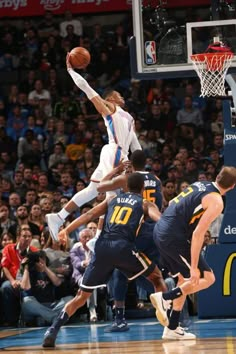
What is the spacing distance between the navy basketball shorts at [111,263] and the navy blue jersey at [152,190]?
907 mm

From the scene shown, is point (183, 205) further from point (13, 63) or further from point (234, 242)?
point (13, 63)

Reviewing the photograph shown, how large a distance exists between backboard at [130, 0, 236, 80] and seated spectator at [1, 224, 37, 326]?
3288 mm

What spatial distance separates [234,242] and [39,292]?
303 cm

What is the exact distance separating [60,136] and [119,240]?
838 centimetres

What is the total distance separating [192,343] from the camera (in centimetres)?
1006

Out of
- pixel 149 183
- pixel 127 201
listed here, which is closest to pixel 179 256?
pixel 127 201

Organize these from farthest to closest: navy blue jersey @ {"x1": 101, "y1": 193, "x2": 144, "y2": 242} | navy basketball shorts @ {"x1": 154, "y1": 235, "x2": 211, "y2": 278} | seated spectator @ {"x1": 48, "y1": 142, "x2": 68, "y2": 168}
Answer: seated spectator @ {"x1": 48, "y1": 142, "x2": 68, "y2": 168}, navy blue jersey @ {"x1": 101, "y1": 193, "x2": 144, "y2": 242}, navy basketball shorts @ {"x1": 154, "y1": 235, "x2": 211, "y2": 278}

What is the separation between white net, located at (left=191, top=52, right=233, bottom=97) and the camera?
12031 millimetres

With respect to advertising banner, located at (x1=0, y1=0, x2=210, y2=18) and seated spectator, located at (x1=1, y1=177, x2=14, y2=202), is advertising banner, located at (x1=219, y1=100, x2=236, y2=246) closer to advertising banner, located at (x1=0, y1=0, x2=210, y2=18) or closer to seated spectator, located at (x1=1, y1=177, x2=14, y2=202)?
seated spectator, located at (x1=1, y1=177, x2=14, y2=202)

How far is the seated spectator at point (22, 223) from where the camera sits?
49.4 ft

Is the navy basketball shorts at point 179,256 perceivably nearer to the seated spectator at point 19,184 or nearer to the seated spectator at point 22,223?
the seated spectator at point 22,223

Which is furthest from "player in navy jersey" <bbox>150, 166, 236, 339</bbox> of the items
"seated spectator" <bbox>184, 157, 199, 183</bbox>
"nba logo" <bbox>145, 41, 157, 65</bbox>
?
"seated spectator" <bbox>184, 157, 199, 183</bbox>

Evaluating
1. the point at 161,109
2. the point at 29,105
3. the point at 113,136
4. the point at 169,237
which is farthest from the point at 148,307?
the point at 29,105

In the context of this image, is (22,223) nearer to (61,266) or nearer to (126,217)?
(61,266)
